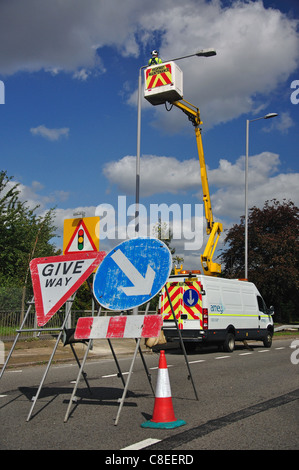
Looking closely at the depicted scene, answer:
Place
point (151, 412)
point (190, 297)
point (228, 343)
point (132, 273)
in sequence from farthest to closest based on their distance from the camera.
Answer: point (228, 343) < point (190, 297) < point (132, 273) < point (151, 412)

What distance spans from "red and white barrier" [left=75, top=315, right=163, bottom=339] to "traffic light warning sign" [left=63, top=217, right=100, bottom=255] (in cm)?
146

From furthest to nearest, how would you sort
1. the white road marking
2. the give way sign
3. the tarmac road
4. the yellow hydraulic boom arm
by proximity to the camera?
the yellow hydraulic boom arm
the give way sign
the tarmac road
the white road marking

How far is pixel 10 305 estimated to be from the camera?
17.0 meters

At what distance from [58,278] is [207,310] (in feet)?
30.5

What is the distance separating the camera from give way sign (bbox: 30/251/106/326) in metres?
6.58

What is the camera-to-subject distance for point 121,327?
20.3 feet

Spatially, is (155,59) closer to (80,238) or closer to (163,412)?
(80,238)

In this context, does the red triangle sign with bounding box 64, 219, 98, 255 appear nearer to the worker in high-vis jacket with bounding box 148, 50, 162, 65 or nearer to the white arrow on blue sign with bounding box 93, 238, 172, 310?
the white arrow on blue sign with bounding box 93, 238, 172, 310

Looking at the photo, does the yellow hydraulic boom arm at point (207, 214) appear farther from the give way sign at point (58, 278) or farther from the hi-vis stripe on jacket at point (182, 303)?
the give way sign at point (58, 278)

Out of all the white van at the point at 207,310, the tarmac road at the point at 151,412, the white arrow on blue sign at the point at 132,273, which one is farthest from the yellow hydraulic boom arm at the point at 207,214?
the white arrow on blue sign at the point at 132,273

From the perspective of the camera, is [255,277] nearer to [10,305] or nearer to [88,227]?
[10,305]

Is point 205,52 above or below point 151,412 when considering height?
above

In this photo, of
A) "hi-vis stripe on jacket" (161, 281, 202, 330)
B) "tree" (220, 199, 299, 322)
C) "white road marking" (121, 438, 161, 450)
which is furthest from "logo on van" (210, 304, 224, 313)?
"tree" (220, 199, 299, 322)

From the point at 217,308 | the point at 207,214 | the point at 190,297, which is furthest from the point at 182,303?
the point at 207,214
